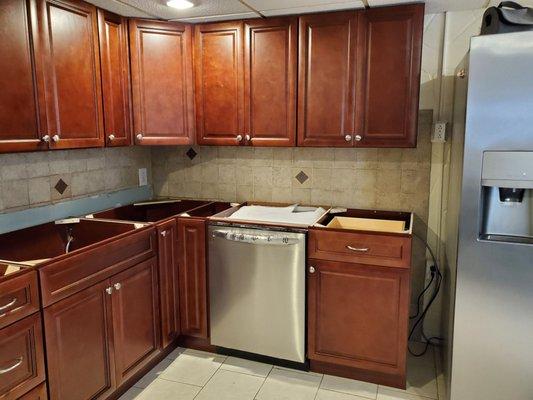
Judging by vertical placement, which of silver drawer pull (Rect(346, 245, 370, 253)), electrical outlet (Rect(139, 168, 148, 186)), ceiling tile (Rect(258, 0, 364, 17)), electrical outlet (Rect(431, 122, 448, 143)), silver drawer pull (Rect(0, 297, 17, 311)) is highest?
ceiling tile (Rect(258, 0, 364, 17))

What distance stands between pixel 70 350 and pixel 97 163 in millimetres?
1297

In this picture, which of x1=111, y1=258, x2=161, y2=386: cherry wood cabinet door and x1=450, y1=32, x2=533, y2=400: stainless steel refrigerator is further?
x1=111, y1=258, x2=161, y2=386: cherry wood cabinet door

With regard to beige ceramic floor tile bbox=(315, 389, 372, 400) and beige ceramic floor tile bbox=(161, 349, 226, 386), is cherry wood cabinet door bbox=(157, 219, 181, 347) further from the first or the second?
beige ceramic floor tile bbox=(315, 389, 372, 400)

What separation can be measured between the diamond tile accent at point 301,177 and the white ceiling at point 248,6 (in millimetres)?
1021

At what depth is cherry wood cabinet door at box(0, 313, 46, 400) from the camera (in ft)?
5.32

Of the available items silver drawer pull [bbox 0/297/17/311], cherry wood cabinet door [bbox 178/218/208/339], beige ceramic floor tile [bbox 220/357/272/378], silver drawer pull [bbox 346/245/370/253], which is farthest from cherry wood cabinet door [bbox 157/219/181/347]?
silver drawer pull [bbox 346/245/370/253]

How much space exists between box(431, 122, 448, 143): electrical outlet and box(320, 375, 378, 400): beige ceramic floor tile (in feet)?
4.84

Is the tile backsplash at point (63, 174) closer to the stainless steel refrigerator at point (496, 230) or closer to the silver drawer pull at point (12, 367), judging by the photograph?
the silver drawer pull at point (12, 367)

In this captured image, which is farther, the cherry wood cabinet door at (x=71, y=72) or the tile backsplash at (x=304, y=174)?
the tile backsplash at (x=304, y=174)

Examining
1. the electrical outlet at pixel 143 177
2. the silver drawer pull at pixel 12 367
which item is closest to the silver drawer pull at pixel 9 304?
the silver drawer pull at pixel 12 367

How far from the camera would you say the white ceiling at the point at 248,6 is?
2281mm

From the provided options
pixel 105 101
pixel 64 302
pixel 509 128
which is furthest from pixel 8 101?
pixel 509 128

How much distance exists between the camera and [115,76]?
8.21 feet

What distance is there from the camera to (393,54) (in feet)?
7.73
